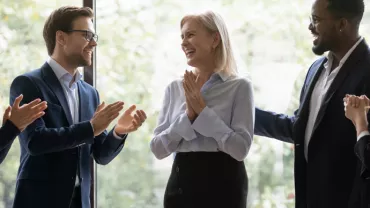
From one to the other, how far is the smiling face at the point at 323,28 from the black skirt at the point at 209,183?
622 mm

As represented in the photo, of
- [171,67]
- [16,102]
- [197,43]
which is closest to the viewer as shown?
[16,102]

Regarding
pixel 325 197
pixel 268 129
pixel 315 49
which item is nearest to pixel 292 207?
pixel 268 129

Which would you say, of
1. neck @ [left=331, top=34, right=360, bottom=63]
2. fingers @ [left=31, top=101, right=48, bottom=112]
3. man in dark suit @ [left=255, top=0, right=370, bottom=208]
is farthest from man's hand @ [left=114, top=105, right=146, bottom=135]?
neck @ [left=331, top=34, right=360, bottom=63]

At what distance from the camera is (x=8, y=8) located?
11.2 feet

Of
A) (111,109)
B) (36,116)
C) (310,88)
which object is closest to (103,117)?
(111,109)

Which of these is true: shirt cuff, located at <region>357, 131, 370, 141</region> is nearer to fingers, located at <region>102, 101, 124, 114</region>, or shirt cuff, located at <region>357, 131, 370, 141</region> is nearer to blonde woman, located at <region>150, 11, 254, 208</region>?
blonde woman, located at <region>150, 11, 254, 208</region>

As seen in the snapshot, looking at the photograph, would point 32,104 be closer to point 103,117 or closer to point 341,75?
point 103,117

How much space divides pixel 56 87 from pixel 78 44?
0.25 metres

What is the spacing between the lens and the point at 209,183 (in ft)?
8.25

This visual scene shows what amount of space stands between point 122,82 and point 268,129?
945 millimetres

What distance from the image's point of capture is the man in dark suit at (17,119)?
246 cm

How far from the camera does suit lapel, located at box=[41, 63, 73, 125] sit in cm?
272

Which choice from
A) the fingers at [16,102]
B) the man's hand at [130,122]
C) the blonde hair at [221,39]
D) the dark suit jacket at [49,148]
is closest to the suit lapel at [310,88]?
the blonde hair at [221,39]

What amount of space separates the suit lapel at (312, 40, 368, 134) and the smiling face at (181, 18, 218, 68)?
1.83 ft
